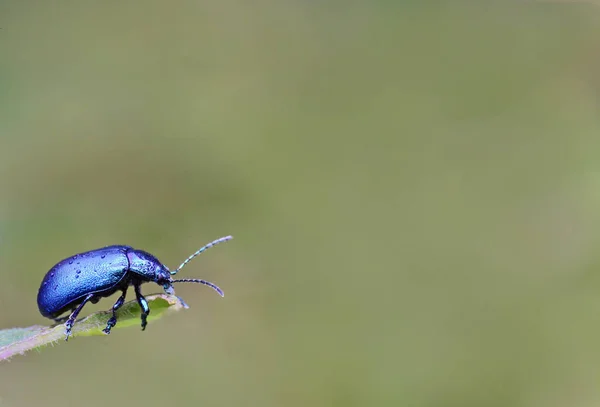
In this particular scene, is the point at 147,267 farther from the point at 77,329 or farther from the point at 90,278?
the point at 77,329

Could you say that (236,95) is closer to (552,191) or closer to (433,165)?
(433,165)

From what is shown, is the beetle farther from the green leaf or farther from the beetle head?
the green leaf

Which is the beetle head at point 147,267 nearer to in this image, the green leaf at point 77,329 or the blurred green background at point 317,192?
the green leaf at point 77,329

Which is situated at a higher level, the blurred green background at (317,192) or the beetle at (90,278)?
the blurred green background at (317,192)

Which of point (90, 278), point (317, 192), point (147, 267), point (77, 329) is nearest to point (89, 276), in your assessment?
point (90, 278)

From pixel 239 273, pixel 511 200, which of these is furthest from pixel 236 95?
pixel 511 200

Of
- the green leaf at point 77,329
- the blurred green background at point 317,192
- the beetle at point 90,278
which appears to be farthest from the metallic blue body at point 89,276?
the blurred green background at point 317,192

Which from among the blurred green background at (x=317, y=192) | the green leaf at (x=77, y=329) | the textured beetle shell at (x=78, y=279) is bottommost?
the green leaf at (x=77, y=329)
